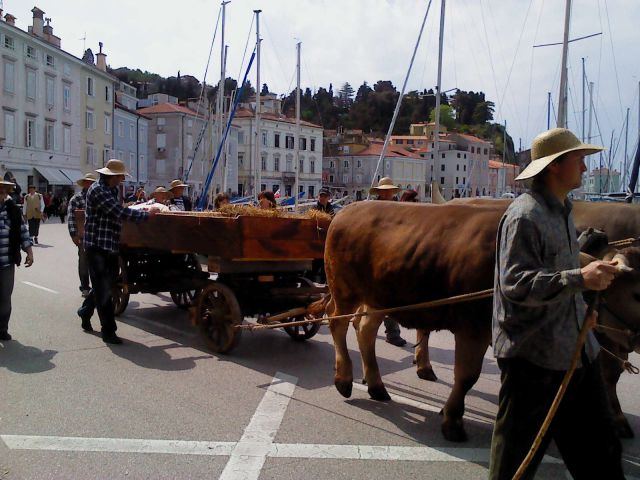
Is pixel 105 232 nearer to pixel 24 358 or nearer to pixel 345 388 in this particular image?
pixel 24 358

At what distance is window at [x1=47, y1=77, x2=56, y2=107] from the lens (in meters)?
45.5

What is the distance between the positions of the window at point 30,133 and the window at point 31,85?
1690mm

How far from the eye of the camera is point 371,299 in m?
5.27

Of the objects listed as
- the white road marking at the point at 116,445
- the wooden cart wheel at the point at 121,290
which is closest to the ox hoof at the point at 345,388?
the white road marking at the point at 116,445

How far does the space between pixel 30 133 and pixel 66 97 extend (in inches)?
220

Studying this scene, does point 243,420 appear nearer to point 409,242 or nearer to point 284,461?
point 284,461

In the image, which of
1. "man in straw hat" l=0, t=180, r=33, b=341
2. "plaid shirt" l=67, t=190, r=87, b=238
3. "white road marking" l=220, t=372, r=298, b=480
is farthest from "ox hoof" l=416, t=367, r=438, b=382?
"plaid shirt" l=67, t=190, r=87, b=238

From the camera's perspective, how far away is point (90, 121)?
51344 mm

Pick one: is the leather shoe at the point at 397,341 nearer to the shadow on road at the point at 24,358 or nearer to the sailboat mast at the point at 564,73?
the shadow on road at the point at 24,358

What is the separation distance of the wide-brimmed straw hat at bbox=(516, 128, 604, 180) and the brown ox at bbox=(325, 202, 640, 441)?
2.88 ft

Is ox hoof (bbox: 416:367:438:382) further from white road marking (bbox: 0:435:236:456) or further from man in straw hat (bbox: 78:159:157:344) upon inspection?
man in straw hat (bbox: 78:159:157:344)

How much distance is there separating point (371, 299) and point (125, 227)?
14.6 ft

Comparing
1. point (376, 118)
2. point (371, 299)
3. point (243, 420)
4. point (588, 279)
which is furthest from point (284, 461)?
point (376, 118)

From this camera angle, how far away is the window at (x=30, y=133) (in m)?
42.9
